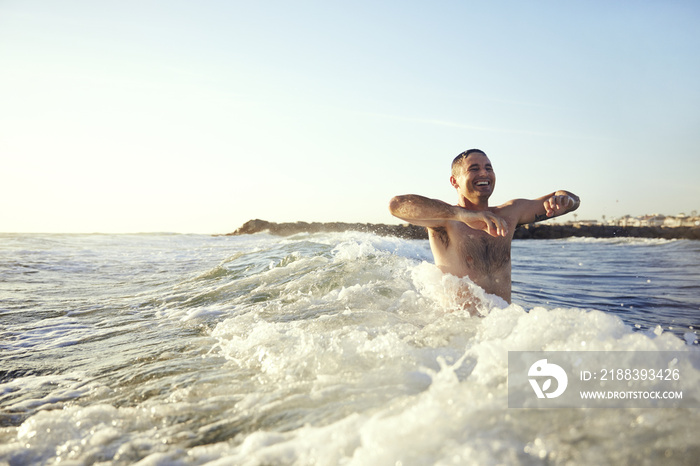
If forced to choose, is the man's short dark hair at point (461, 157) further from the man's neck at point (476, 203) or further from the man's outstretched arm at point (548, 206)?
the man's outstretched arm at point (548, 206)

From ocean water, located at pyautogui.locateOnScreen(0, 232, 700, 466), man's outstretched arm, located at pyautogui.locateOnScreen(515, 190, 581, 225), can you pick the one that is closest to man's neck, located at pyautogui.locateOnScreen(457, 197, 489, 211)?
man's outstretched arm, located at pyautogui.locateOnScreen(515, 190, 581, 225)

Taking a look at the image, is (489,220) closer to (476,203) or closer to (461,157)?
(476,203)

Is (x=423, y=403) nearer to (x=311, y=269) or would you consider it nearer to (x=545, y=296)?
(x=311, y=269)

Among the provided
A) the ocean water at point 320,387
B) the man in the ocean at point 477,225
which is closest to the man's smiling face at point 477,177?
the man in the ocean at point 477,225

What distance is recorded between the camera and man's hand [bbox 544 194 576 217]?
3679 mm

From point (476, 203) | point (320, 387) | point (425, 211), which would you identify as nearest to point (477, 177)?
point (476, 203)

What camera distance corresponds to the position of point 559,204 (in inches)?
146

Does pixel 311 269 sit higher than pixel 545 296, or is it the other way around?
pixel 311 269

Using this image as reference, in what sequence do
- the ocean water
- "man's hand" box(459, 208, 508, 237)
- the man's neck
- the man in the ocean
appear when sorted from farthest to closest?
the man's neck < the man in the ocean < "man's hand" box(459, 208, 508, 237) < the ocean water

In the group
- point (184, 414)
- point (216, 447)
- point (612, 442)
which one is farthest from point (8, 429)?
point (612, 442)

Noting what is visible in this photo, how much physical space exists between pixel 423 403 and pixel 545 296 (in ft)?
19.8

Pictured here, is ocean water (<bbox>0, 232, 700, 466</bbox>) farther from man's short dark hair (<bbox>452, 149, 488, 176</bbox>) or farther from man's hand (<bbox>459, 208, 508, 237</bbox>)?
man's short dark hair (<bbox>452, 149, 488, 176</bbox>)

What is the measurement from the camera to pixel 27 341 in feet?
13.4

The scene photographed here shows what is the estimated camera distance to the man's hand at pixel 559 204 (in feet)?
12.1
